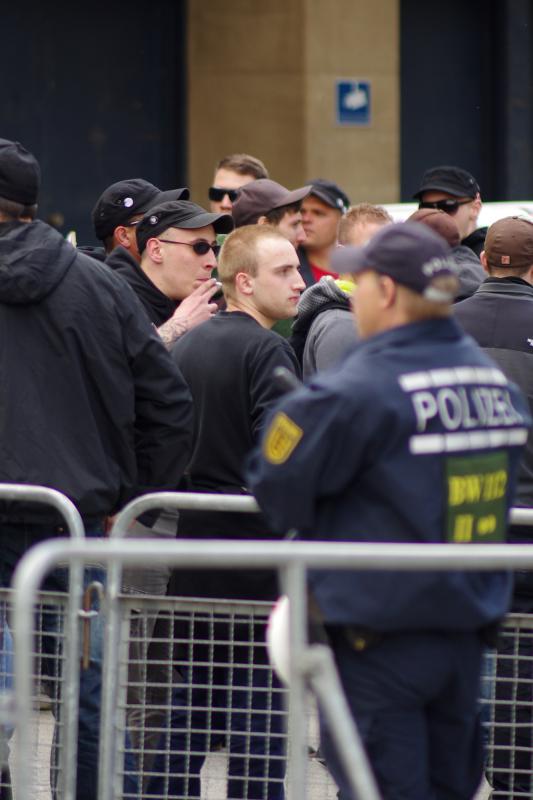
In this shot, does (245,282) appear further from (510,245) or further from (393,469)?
(393,469)

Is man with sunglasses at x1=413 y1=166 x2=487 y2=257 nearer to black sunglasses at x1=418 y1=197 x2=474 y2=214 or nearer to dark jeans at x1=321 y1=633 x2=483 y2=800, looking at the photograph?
black sunglasses at x1=418 y1=197 x2=474 y2=214

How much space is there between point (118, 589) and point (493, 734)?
1.27 metres

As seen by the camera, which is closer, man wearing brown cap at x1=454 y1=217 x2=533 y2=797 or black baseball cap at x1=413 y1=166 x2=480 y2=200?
man wearing brown cap at x1=454 y1=217 x2=533 y2=797

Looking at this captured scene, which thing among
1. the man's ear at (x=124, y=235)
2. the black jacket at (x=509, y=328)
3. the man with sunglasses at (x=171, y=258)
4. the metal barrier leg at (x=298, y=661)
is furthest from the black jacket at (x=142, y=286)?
the metal barrier leg at (x=298, y=661)

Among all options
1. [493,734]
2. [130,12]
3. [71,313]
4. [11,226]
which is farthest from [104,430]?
[130,12]

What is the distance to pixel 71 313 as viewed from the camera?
5074 millimetres

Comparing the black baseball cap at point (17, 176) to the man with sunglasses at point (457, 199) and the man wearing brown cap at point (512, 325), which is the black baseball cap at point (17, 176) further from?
the man with sunglasses at point (457, 199)

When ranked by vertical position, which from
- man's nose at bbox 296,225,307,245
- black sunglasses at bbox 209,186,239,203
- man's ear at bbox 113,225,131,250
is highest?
black sunglasses at bbox 209,186,239,203

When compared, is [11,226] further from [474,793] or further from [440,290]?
[474,793]

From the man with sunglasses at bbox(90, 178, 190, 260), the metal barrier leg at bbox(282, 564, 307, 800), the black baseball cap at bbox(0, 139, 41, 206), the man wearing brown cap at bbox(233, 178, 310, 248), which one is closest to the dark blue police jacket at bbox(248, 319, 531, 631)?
the metal barrier leg at bbox(282, 564, 307, 800)

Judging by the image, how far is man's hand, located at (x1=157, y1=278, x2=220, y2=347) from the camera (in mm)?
6020

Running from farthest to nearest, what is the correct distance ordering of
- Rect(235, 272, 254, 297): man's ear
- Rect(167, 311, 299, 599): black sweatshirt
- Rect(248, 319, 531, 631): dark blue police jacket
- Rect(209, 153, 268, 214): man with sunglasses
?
Rect(209, 153, 268, 214): man with sunglasses
Rect(235, 272, 254, 297): man's ear
Rect(167, 311, 299, 599): black sweatshirt
Rect(248, 319, 531, 631): dark blue police jacket

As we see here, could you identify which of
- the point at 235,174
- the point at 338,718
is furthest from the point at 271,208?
the point at 338,718

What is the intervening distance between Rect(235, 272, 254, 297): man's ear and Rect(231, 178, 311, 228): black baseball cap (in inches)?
61.6
